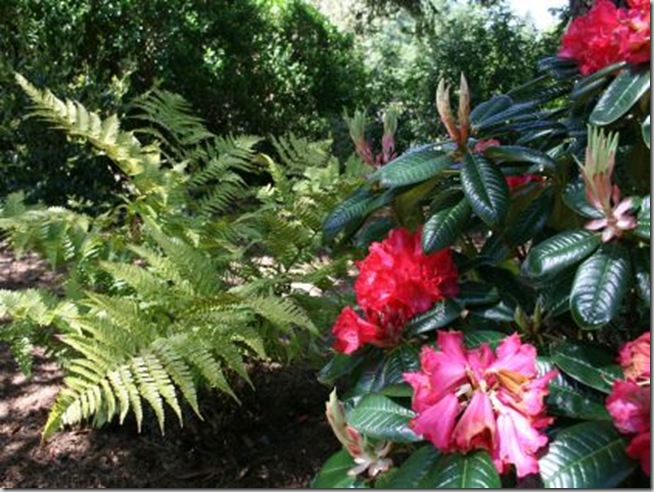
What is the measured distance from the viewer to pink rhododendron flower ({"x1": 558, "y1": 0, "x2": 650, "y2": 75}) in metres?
1.32

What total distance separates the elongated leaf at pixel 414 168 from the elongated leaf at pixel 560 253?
24cm

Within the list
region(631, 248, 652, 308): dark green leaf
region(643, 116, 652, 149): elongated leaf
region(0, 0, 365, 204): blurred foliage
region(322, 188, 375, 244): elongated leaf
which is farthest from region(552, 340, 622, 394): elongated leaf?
region(0, 0, 365, 204): blurred foliage

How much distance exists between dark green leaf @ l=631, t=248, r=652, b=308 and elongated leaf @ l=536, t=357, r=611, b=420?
0.17 meters

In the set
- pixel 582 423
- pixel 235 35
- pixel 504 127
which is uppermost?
pixel 235 35

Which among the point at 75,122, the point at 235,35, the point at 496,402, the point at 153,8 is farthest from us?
the point at 235,35

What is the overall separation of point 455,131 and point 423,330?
14.8 inches

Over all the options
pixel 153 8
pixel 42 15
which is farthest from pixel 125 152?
pixel 153 8

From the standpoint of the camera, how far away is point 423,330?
128cm

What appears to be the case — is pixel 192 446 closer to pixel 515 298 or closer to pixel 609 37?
pixel 515 298

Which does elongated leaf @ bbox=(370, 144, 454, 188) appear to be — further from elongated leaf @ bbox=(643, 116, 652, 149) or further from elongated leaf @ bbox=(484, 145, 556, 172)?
elongated leaf @ bbox=(643, 116, 652, 149)

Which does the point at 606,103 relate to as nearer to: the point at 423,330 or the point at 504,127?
the point at 504,127

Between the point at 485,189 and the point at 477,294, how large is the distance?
203mm

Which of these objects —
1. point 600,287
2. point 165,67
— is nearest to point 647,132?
point 600,287

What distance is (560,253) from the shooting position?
1131mm
